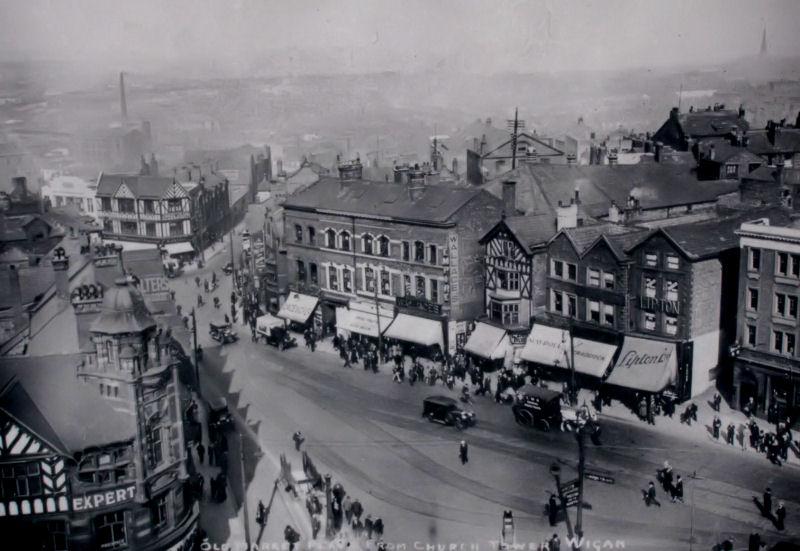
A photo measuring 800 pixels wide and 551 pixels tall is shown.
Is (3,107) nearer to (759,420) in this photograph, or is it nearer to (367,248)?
(367,248)

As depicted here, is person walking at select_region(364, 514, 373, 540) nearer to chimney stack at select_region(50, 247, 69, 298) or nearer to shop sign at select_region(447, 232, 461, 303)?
chimney stack at select_region(50, 247, 69, 298)

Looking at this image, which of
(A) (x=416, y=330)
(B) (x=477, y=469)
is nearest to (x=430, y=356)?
(A) (x=416, y=330)

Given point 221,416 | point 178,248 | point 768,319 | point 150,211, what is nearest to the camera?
point 768,319

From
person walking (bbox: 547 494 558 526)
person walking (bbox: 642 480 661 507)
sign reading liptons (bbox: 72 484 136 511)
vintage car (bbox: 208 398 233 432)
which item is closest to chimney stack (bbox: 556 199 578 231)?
person walking (bbox: 642 480 661 507)

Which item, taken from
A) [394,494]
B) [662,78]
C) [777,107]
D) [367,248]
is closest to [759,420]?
[394,494]

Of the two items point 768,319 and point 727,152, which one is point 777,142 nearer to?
point 727,152

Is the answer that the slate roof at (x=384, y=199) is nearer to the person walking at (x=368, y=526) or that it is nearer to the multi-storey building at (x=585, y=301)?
the multi-storey building at (x=585, y=301)

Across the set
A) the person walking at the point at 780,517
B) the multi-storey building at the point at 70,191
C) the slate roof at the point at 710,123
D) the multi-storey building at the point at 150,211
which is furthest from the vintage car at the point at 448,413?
the multi-storey building at the point at 70,191
